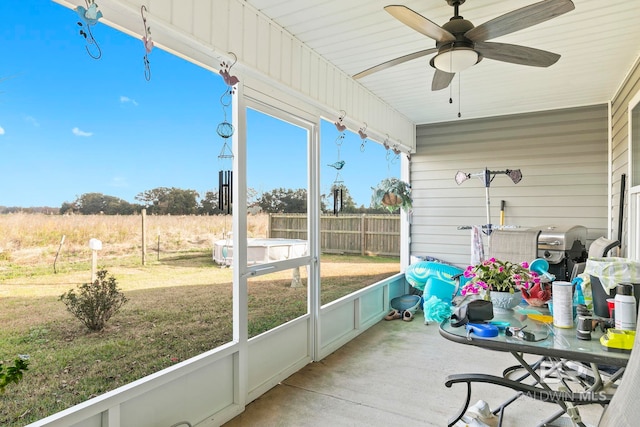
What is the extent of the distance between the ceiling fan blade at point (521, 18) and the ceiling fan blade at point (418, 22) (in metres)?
0.13

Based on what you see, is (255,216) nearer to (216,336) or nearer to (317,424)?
(216,336)

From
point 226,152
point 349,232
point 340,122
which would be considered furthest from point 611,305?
point 349,232

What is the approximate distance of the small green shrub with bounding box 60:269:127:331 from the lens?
6.09ft

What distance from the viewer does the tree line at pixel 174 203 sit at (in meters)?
1.87

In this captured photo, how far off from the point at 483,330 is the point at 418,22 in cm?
156

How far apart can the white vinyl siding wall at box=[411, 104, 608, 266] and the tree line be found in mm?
2499

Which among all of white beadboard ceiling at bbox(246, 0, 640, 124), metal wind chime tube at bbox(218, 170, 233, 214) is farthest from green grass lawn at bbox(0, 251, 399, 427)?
white beadboard ceiling at bbox(246, 0, 640, 124)

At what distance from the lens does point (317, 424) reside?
2.38 meters

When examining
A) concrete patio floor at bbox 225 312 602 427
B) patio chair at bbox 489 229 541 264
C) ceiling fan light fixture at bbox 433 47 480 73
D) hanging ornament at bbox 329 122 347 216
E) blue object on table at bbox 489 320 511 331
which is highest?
ceiling fan light fixture at bbox 433 47 480 73

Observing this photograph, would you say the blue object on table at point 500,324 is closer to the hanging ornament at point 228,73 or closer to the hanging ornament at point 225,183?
the hanging ornament at point 225,183

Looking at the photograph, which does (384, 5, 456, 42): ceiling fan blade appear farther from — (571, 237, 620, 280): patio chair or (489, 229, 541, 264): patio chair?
(489, 229, 541, 264): patio chair

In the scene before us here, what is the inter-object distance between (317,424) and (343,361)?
1.06 m

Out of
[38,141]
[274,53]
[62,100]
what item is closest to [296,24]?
[274,53]

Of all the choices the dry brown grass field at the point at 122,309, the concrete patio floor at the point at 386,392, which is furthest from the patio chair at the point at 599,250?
the dry brown grass field at the point at 122,309
